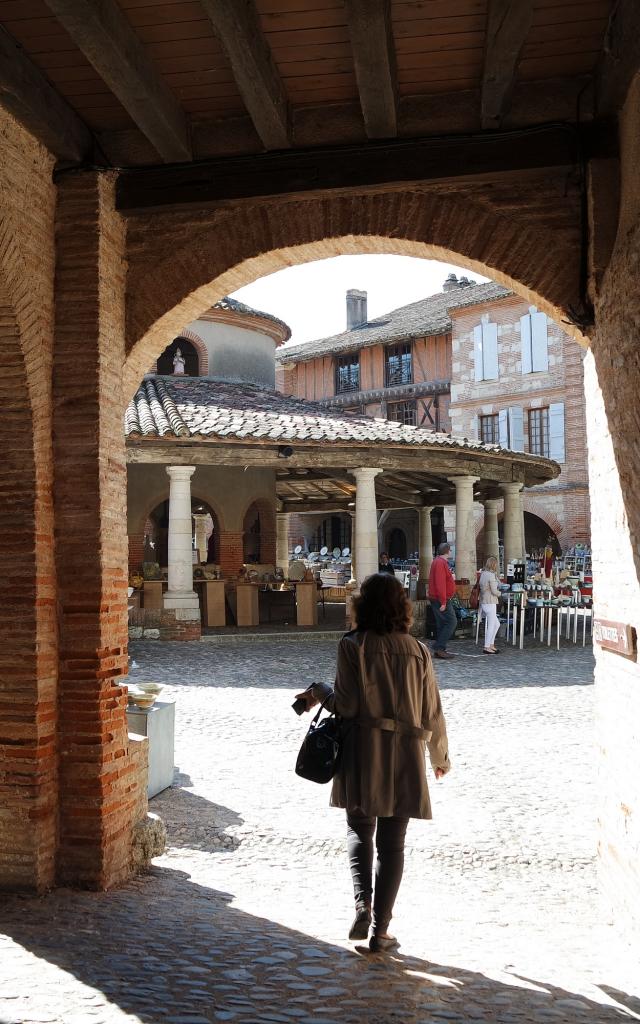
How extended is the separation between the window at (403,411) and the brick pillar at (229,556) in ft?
55.1

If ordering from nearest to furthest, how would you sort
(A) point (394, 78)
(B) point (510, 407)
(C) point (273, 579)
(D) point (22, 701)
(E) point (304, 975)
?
(E) point (304, 975)
(A) point (394, 78)
(D) point (22, 701)
(C) point (273, 579)
(B) point (510, 407)

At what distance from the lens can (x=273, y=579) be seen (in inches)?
725

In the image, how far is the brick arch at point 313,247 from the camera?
455 centimetres

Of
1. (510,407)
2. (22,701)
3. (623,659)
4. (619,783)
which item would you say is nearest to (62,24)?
(22,701)

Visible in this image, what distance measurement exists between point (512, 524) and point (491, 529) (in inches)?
119

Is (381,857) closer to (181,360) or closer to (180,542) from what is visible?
(180,542)

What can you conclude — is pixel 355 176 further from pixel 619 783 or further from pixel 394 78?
pixel 619 783

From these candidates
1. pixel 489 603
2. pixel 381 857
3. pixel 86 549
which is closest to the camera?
pixel 381 857

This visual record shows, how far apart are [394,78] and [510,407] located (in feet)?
84.9

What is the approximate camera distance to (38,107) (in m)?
4.10

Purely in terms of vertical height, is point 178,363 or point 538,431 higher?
point 178,363

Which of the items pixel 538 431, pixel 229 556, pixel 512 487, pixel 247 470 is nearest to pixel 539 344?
pixel 538 431

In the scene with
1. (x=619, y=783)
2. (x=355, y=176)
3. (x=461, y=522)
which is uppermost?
(x=355, y=176)

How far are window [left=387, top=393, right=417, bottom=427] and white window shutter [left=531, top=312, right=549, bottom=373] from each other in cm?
587
